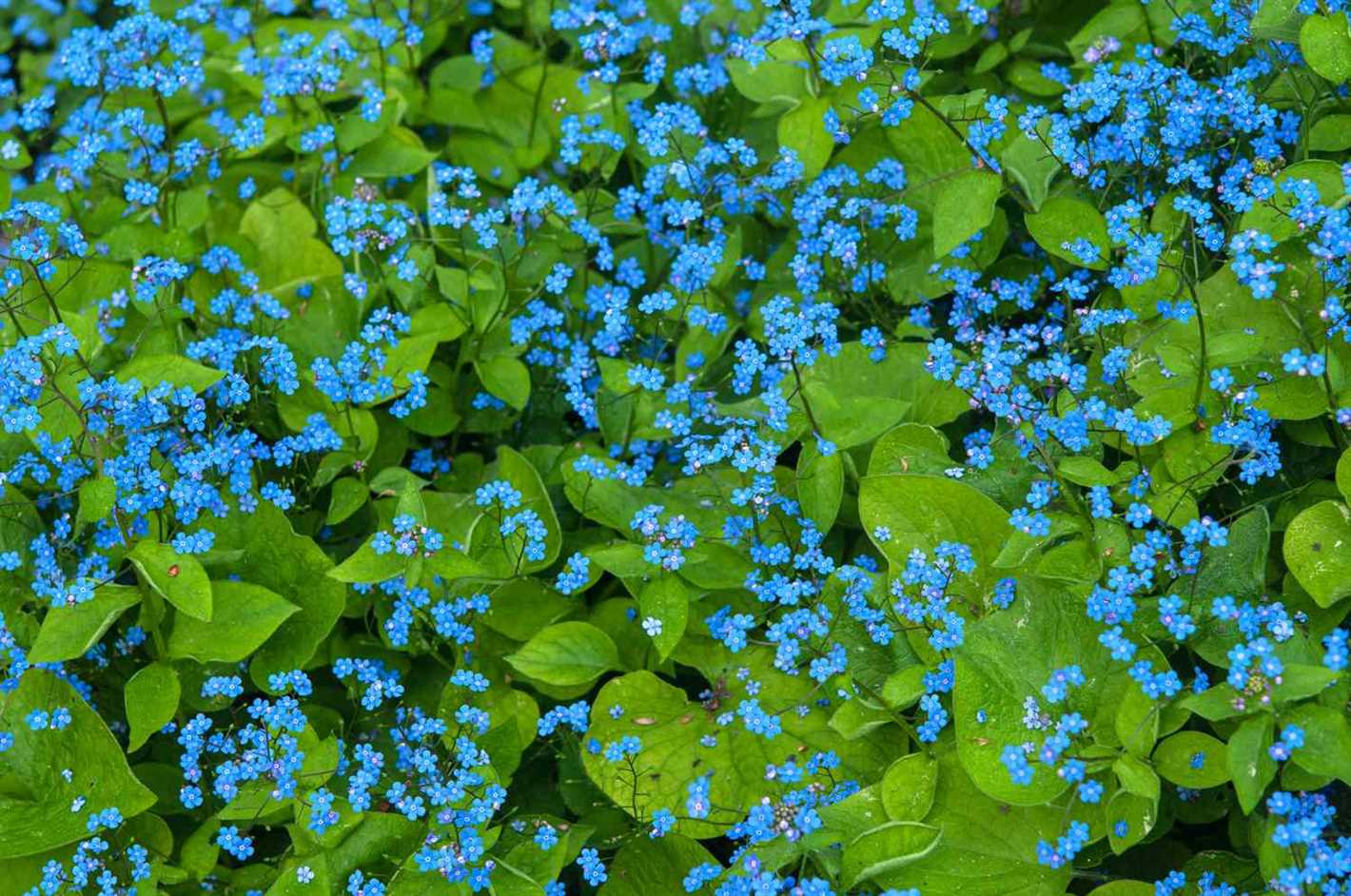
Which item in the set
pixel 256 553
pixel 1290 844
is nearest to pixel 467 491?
pixel 256 553

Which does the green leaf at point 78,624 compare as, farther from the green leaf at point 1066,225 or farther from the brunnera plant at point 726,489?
the green leaf at point 1066,225

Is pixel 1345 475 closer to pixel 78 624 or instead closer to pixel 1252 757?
pixel 1252 757

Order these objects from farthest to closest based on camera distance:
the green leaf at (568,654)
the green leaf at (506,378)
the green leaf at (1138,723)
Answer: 1. the green leaf at (506,378)
2. the green leaf at (568,654)
3. the green leaf at (1138,723)

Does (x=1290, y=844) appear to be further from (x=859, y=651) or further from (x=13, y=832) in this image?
(x=13, y=832)

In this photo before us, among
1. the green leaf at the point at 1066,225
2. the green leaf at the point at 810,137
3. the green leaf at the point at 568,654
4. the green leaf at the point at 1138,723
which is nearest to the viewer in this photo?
the green leaf at the point at 1138,723

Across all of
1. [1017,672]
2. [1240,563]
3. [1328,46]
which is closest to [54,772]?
[1017,672]

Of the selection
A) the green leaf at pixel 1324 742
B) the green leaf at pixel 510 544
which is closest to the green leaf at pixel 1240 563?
the green leaf at pixel 1324 742

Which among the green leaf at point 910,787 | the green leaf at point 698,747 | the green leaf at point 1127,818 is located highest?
the green leaf at point 1127,818

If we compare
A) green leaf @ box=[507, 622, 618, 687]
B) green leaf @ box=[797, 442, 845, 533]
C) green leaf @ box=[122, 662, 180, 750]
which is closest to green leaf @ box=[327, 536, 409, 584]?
green leaf @ box=[507, 622, 618, 687]
